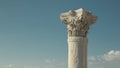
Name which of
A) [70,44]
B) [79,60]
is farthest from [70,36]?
[79,60]

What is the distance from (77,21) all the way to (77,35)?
0.80 meters

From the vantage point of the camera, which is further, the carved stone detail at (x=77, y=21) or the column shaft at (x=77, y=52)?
the column shaft at (x=77, y=52)

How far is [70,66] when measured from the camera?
14.4 meters

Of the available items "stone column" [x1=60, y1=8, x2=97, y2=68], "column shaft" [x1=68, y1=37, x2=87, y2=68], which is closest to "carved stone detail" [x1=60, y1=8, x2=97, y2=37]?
"stone column" [x1=60, y1=8, x2=97, y2=68]

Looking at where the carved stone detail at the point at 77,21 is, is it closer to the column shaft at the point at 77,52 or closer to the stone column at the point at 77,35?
the stone column at the point at 77,35

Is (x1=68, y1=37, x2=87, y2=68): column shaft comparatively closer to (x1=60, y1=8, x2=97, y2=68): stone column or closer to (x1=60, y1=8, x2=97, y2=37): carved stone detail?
(x1=60, y1=8, x2=97, y2=68): stone column

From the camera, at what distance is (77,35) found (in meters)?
14.6

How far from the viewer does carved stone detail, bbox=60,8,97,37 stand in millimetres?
14252

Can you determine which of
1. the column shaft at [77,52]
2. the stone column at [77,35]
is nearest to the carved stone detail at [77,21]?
the stone column at [77,35]

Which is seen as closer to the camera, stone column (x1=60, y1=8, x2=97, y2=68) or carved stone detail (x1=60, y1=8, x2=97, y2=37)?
carved stone detail (x1=60, y1=8, x2=97, y2=37)

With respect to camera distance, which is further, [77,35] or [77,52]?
→ [77,35]

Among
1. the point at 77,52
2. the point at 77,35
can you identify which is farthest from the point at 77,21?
the point at 77,52

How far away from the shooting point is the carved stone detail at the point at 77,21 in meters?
14.3

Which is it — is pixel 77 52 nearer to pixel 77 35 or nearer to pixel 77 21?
pixel 77 35
